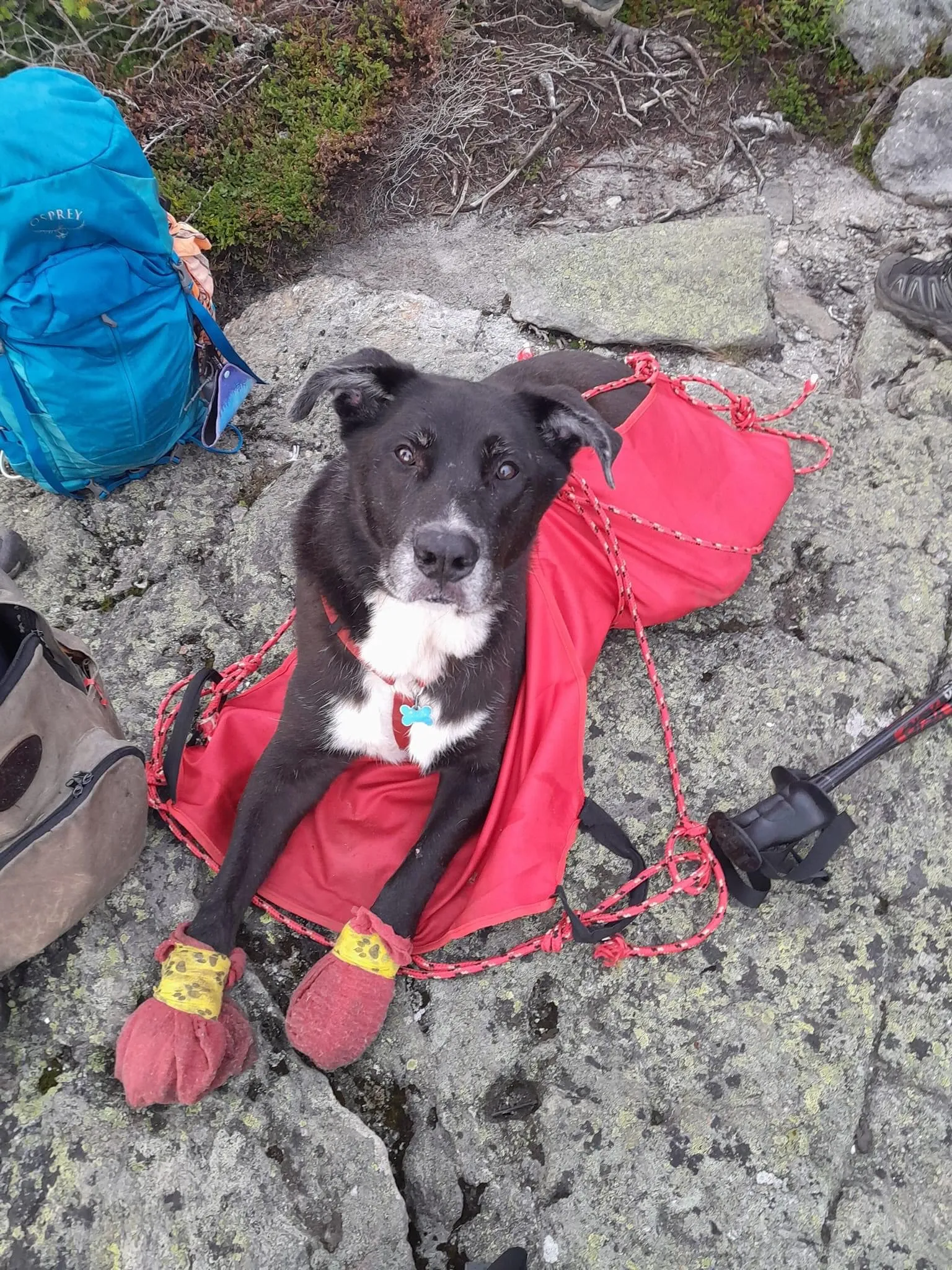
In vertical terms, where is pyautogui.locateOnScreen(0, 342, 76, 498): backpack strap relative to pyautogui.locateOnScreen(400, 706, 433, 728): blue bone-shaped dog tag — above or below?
above

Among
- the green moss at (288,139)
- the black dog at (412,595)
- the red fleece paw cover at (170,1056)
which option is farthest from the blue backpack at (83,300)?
the red fleece paw cover at (170,1056)

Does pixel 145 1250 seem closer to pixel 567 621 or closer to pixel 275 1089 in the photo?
pixel 275 1089

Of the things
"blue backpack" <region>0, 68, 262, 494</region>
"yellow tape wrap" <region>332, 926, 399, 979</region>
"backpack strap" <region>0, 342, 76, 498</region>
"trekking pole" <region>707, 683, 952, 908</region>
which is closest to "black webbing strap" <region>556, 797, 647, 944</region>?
"trekking pole" <region>707, 683, 952, 908</region>

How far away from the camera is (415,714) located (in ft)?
9.12

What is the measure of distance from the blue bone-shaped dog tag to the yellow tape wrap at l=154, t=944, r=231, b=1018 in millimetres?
918

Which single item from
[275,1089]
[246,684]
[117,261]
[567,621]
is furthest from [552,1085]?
[117,261]

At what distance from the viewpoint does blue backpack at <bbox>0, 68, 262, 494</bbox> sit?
10.3 ft

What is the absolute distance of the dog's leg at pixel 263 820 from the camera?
2.54 meters

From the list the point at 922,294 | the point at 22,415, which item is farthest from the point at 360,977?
the point at 922,294

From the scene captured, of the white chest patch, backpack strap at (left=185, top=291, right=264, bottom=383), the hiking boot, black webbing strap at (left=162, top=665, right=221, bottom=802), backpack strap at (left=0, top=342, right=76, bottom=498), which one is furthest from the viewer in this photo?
the hiking boot

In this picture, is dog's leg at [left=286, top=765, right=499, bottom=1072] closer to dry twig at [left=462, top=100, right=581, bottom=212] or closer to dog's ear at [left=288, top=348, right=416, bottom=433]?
dog's ear at [left=288, top=348, right=416, bottom=433]

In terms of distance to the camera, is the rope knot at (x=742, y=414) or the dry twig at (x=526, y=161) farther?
the dry twig at (x=526, y=161)

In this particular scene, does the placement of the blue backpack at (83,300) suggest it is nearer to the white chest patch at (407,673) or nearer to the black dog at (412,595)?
the black dog at (412,595)

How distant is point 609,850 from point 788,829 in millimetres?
624
